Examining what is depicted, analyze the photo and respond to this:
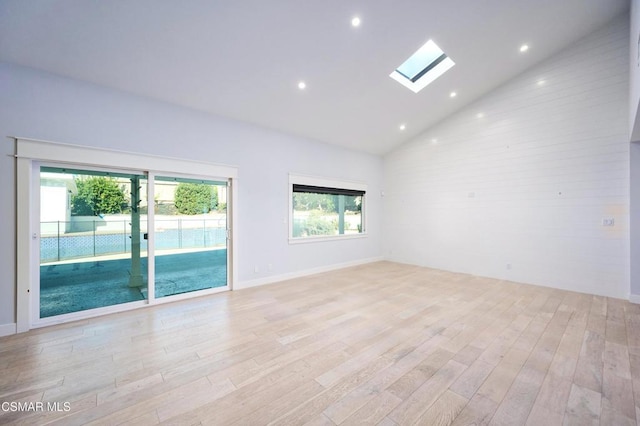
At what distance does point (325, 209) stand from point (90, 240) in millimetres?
4316

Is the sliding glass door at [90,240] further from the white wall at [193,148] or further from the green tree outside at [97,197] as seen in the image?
the white wall at [193,148]

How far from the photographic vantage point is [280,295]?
4227 millimetres

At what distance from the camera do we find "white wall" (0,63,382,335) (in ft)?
9.37

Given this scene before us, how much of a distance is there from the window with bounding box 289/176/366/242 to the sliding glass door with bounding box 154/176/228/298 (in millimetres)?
1498

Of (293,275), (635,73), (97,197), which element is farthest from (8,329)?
(635,73)

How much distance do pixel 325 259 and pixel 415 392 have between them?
13.6ft

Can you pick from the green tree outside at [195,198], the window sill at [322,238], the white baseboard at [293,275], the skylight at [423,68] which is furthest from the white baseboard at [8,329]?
the skylight at [423,68]

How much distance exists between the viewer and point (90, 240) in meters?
3.46

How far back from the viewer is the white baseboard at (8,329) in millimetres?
2802

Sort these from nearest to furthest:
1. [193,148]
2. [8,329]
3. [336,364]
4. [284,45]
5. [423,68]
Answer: [336,364], [8,329], [284,45], [193,148], [423,68]

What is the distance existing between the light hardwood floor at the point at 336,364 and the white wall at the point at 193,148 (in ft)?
4.26

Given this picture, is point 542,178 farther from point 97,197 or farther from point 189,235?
point 97,197

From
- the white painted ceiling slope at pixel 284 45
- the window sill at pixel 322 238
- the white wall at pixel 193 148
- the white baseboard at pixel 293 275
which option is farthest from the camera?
the window sill at pixel 322 238

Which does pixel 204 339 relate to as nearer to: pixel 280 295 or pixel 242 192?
pixel 280 295
